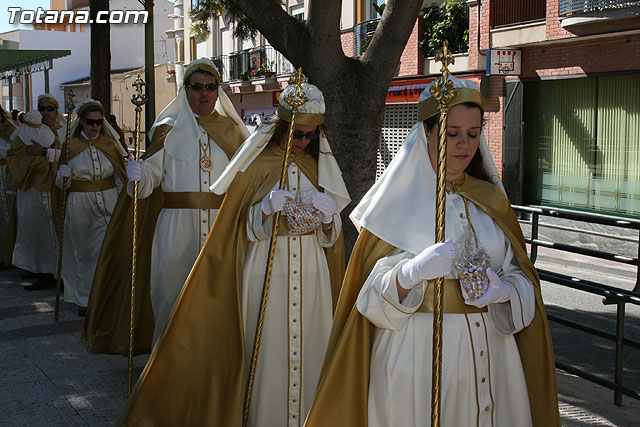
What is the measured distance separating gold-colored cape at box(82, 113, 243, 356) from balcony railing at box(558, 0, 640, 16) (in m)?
11.4

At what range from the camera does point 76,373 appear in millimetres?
6074

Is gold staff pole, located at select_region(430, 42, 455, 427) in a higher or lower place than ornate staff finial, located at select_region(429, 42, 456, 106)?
lower

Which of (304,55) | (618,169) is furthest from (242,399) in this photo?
(618,169)

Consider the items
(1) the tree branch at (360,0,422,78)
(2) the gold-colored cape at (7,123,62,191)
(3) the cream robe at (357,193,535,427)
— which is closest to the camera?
(3) the cream robe at (357,193,535,427)

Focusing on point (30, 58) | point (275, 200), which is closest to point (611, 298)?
point (275, 200)

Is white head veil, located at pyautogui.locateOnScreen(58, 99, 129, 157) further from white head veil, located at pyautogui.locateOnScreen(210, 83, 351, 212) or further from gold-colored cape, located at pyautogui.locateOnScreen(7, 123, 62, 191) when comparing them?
white head veil, located at pyautogui.locateOnScreen(210, 83, 351, 212)

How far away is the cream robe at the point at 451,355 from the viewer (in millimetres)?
2936

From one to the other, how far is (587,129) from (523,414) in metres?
15.2

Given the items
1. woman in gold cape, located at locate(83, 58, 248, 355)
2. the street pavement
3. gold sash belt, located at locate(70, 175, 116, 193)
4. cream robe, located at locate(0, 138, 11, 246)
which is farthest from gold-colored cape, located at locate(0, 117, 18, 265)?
woman in gold cape, located at locate(83, 58, 248, 355)

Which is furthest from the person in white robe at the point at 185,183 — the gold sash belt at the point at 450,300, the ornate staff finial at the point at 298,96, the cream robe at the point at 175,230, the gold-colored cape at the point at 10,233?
the gold-colored cape at the point at 10,233

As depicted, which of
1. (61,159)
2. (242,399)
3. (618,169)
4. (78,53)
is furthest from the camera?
(78,53)

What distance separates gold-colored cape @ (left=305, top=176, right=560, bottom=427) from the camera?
3.05m

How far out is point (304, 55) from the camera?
22.0 ft

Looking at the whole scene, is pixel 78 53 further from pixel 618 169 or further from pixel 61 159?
pixel 61 159
